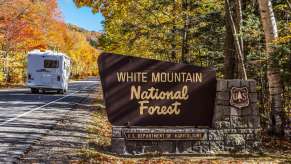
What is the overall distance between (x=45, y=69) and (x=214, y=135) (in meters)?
20.3

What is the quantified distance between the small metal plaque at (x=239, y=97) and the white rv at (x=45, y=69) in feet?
Answer: 66.1

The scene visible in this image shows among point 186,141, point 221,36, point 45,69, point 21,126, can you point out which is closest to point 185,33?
point 221,36

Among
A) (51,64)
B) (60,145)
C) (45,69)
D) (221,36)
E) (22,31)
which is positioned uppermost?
(22,31)

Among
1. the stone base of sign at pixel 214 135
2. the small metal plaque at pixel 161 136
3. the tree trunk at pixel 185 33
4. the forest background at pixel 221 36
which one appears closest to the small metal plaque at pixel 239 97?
the stone base of sign at pixel 214 135

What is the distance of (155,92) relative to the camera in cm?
1013

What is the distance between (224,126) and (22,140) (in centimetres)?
512

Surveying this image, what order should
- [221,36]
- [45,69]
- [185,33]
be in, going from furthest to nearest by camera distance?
[45,69]
[185,33]
[221,36]

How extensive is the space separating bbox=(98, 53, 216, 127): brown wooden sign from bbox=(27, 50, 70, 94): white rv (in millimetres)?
19385

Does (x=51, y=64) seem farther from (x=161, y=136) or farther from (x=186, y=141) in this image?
(x=186, y=141)

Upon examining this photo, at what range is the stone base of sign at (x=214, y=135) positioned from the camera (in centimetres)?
991

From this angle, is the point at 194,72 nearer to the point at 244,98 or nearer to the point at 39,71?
the point at 244,98

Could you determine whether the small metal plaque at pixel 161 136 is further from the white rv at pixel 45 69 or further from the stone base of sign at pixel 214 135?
the white rv at pixel 45 69

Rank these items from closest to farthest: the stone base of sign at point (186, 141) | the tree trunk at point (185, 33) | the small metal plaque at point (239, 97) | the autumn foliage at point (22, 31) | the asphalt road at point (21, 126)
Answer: the asphalt road at point (21, 126), the stone base of sign at point (186, 141), the small metal plaque at point (239, 97), the tree trunk at point (185, 33), the autumn foliage at point (22, 31)

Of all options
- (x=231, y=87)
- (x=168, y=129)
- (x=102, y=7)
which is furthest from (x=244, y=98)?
(x=102, y=7)
